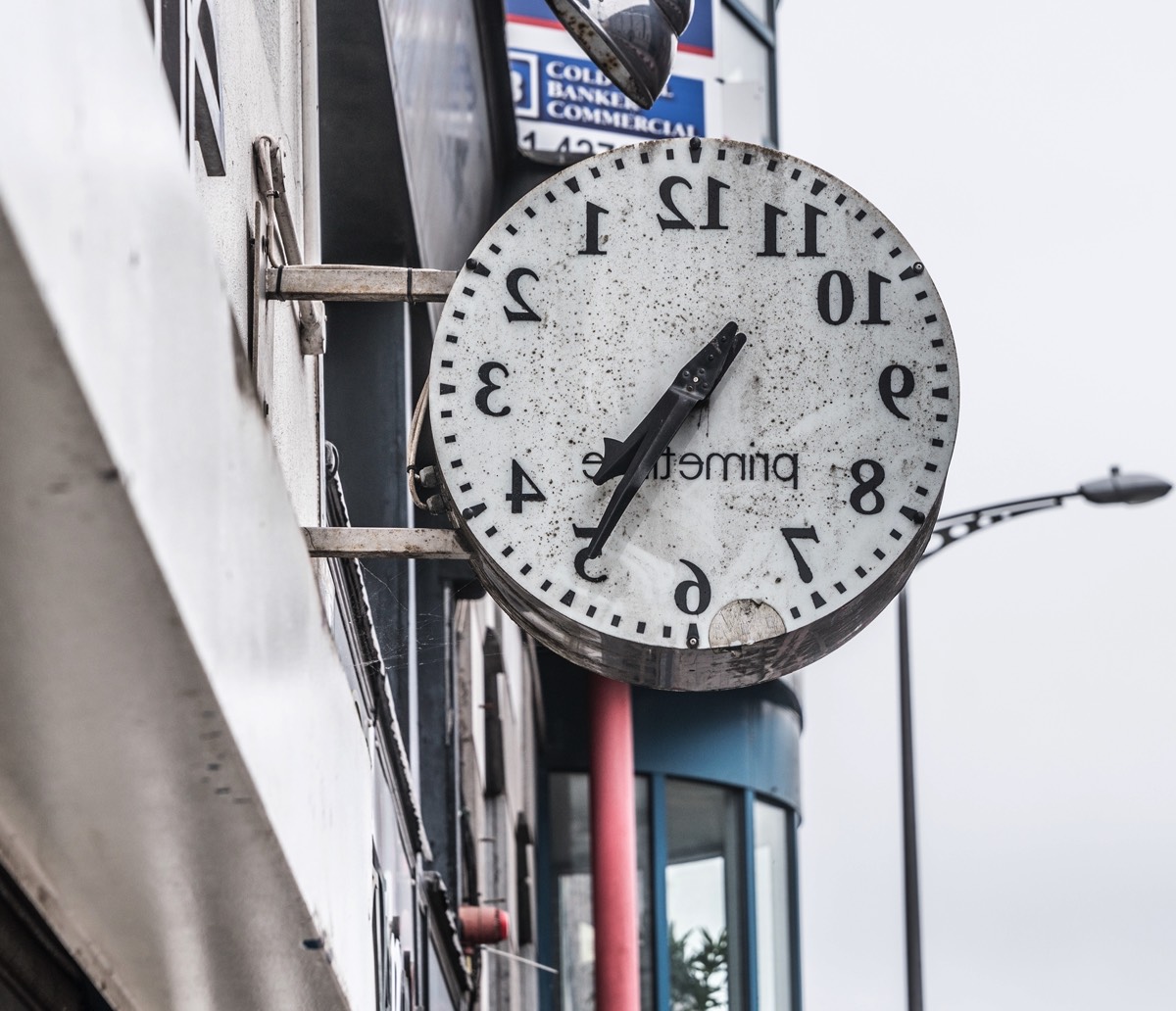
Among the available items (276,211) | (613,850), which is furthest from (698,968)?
(276,211)

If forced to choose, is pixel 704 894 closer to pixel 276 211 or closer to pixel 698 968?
pixel 698 968

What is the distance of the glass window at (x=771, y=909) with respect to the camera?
20.3 m

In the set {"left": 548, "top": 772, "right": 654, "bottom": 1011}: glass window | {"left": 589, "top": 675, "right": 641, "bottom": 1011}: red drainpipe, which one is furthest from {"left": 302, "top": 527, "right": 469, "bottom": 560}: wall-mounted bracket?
{"left": 548, "top": 772, "right": 654, "bottom": 1011}: glass window

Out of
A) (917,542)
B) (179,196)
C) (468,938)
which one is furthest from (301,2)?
(468,938)

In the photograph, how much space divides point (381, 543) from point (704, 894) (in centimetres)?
1680

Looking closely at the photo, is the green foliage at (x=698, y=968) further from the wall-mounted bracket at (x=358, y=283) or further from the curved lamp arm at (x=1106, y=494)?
the wall-mounted bracket at (x=358, y=283)

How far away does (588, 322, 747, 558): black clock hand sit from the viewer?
147 inches

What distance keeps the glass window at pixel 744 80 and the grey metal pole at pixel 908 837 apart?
4.15 metres

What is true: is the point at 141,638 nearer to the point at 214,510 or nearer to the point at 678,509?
the point at 214,510

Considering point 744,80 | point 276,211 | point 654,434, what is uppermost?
point 744,80

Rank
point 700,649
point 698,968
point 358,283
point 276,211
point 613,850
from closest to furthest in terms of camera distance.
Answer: point 700,649
point 358,283
point 276,211
point 613,850
point 698,968

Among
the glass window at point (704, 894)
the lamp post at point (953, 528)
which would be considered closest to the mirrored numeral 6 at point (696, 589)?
the lamp post at point (953, 528)

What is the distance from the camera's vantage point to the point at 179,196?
1.97 metres

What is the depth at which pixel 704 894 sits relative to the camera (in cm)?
2014
